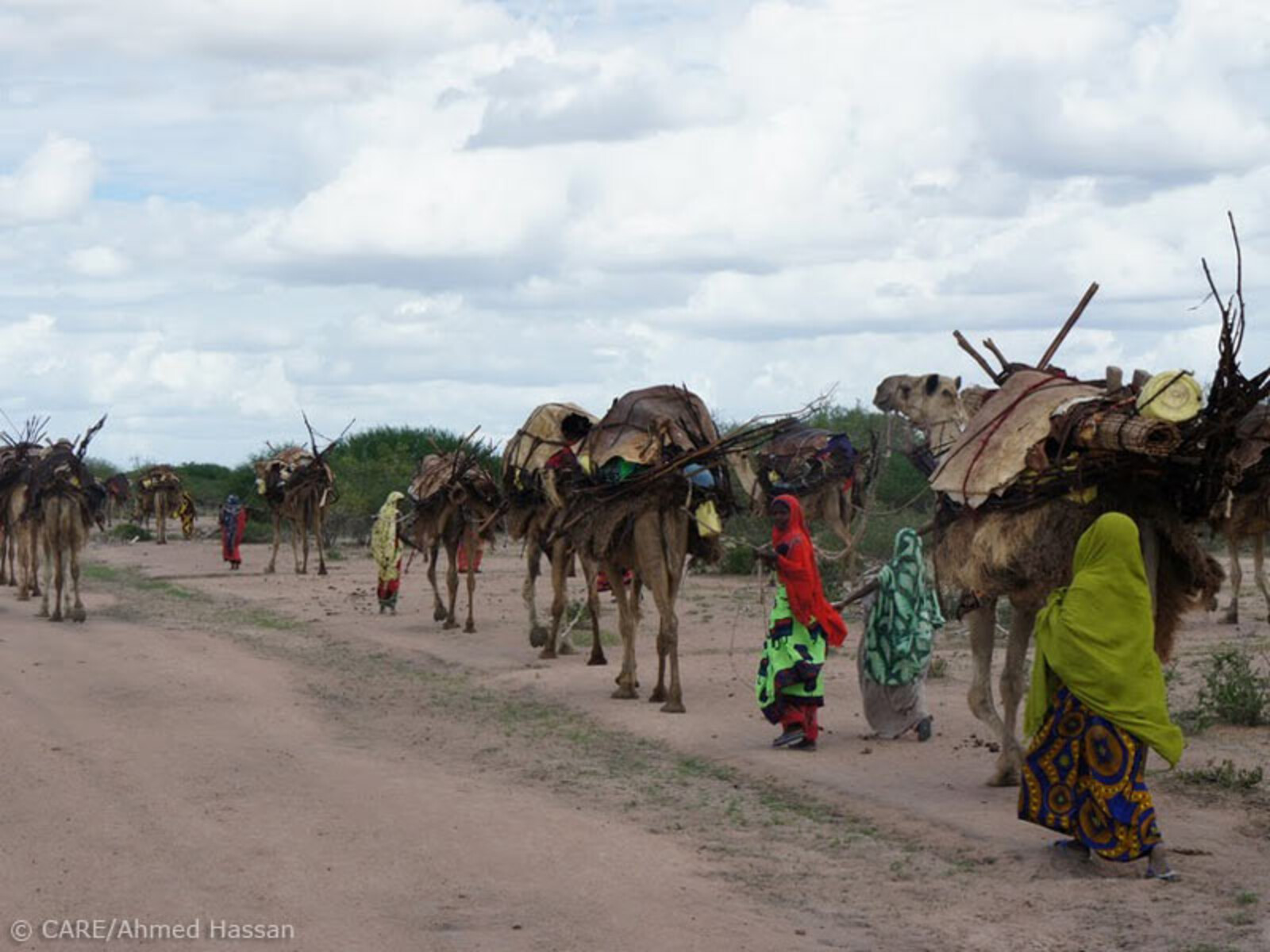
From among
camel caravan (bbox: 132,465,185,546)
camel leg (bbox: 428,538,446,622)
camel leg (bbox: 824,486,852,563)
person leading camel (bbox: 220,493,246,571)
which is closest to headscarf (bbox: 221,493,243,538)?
person leading camel (bbox: 220,493,246,571)

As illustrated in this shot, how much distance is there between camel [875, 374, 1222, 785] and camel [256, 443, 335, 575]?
2360 centimetres

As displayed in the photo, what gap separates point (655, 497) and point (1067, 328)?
463 cm

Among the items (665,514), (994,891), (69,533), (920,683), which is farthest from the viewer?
(69,533)

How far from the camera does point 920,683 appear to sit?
13.1 meters

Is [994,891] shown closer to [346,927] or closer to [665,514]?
[346,927]

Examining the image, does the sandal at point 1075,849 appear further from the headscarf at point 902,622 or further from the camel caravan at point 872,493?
the headscarf at point 902,622

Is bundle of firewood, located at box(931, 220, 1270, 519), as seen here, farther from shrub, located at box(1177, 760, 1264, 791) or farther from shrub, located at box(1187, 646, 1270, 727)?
shrub, located at box(1187, 646, 1270, 727)

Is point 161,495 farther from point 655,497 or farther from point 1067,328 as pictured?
point 1067,328

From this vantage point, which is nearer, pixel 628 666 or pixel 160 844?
pixel 160 844

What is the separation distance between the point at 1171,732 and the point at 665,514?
6.50 metres

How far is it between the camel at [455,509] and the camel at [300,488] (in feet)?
35.7

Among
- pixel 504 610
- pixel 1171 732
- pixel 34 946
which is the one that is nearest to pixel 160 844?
pixel 34 946

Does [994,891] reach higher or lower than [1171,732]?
lower

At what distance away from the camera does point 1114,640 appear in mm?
8570
